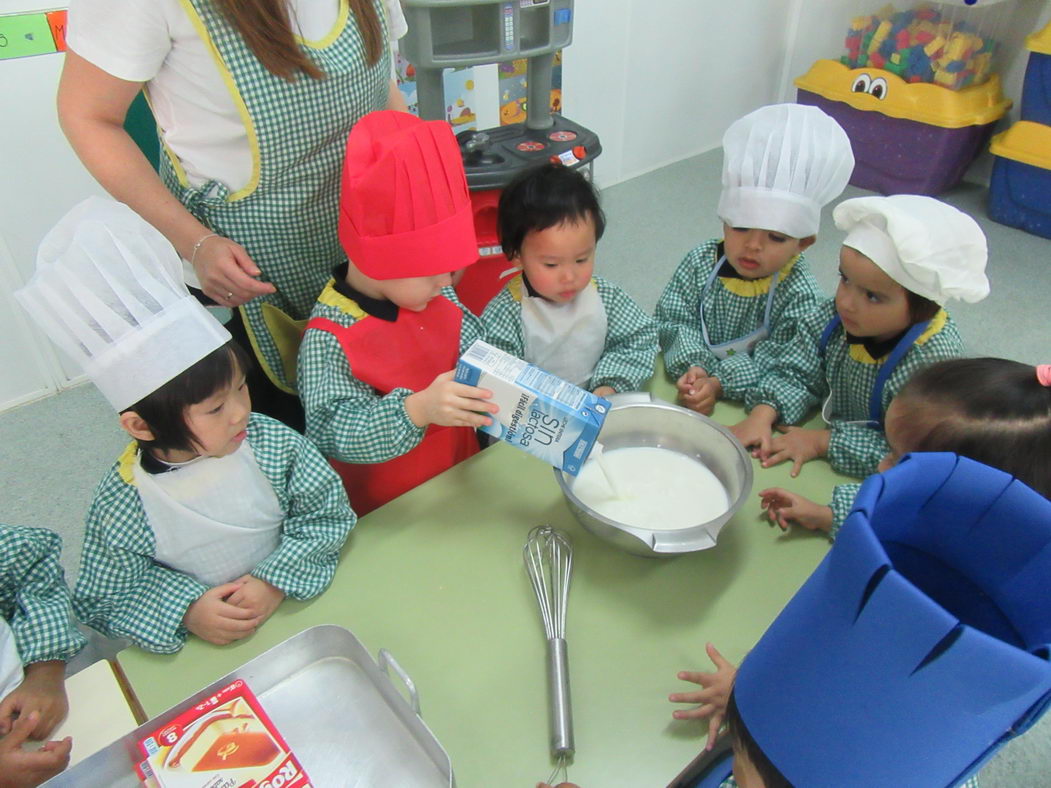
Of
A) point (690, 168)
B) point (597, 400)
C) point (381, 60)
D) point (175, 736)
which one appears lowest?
point (690, 168)

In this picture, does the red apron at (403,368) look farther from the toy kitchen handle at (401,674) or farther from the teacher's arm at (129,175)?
the toy kitchen handle at (401,674)

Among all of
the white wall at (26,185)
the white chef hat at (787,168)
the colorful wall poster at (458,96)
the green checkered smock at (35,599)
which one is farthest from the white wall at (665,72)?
the green checkered smock at (35,599)

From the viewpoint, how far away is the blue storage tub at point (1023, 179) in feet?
9.05

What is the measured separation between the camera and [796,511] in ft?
3.09

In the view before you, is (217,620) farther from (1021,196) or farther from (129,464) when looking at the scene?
(1021,196)

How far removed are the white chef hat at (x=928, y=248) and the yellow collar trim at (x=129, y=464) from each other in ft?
3.01

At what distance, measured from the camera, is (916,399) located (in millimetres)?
804

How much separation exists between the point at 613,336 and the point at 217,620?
29.5 inches

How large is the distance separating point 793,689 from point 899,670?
10 centimetres

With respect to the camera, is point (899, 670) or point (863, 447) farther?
point (863, 447)

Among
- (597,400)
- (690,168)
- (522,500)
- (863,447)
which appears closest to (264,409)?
(522,500)

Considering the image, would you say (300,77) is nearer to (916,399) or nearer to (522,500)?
(522,500)

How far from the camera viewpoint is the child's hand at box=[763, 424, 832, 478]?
1061 millimetres

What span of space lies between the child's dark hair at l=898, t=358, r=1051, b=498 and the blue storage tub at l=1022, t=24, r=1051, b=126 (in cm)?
263
